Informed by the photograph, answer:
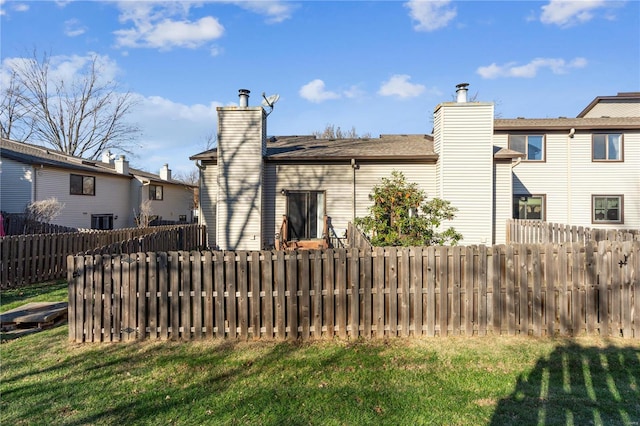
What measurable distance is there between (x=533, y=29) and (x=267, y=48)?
10830 millimetres

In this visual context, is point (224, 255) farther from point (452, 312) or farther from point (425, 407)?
point (452, 312)

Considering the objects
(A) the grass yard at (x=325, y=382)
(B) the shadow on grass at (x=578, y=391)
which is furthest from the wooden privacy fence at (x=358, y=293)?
(B) the shadow on grass at (x=578, y=391)

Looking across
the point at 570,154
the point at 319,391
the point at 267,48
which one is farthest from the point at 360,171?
the point at 570,154

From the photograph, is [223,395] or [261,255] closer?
[223,395]

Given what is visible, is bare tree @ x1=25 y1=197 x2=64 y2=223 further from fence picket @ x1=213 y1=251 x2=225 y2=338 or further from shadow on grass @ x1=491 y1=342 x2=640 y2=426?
shadow on grass @ x1=491 y1=342 x2=640 y2=426

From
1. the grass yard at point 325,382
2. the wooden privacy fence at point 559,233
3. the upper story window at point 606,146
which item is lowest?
the grass yard at point 325,382

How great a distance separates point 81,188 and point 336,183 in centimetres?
1845

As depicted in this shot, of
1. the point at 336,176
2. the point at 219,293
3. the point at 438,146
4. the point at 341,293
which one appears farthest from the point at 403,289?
the point at 438,146

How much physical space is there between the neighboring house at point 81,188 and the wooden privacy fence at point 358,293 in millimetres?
18631

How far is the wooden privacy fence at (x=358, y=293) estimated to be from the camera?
15.2 ft

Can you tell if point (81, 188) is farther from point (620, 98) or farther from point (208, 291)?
point (620, 98)

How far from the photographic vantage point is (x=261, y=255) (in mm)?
4668

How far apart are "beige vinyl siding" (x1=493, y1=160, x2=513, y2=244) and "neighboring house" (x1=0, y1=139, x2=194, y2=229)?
908 inches

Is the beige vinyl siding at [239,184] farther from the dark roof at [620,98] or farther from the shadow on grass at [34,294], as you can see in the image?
the dark roof at [620,98]
